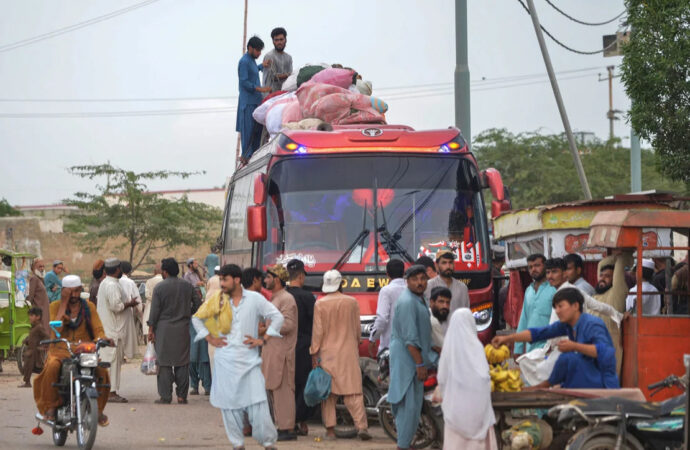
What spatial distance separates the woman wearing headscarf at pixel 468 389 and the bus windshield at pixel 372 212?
13.7 ft

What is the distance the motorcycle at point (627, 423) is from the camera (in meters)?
7.54

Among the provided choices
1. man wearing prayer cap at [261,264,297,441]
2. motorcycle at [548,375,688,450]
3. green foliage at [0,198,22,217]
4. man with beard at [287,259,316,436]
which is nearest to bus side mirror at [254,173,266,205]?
man with beard at [287,259,316,436]

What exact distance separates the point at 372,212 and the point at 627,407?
5297mm

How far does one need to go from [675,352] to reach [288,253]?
4.57 m

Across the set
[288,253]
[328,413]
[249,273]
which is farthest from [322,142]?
[328,413]

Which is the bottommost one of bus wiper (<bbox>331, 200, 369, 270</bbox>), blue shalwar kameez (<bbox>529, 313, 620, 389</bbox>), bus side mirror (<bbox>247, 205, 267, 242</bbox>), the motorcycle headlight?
the motorcycle headlight

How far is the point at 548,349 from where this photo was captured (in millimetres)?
9859

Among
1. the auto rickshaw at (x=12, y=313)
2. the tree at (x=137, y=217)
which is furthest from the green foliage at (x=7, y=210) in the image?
the auto rickshaw at (x=12, y=313)

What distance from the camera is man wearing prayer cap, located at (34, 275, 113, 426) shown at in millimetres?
10852

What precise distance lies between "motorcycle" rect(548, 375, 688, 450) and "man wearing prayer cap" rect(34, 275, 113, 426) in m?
5.05

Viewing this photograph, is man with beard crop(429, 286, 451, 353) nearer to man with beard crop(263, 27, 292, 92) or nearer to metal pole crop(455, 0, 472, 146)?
metal pole crop(455, 0, 472, 146)

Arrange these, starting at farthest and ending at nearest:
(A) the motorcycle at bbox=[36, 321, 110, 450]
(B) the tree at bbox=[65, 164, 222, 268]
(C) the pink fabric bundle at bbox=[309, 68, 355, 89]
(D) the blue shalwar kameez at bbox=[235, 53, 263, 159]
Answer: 1. (B) the tree at bbox=[65, 164, 222, 268]
2. (D) the blue shalwar kameez at bbox=[235, 53, 263, 159]
3. (C) the pink fabric bundle at bbox=[309, 68, 355, 89]
4. (A) the motorcycle at bbox=[36, 321, 110, 450]

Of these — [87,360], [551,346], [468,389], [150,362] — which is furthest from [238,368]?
[150,362]

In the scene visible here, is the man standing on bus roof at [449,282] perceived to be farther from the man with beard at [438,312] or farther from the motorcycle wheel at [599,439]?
the motorcycle wheel at [599,439]
